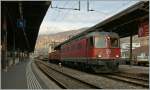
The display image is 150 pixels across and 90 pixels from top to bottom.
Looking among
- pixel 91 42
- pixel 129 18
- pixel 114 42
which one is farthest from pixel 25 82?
pixel 129 18

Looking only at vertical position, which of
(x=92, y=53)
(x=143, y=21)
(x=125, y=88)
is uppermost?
(x=143, y=21)

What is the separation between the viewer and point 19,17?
38.5 metres

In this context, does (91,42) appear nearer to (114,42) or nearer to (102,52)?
(102,52)

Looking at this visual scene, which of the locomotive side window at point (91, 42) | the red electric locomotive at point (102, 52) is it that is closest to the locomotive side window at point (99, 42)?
the red electric locomotive at point (102, 52)

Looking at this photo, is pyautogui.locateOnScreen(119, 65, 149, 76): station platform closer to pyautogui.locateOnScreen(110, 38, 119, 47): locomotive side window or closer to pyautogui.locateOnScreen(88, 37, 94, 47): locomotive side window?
pyautogui.locateOnScreen(110, 38, 119, 47): locomotive side window

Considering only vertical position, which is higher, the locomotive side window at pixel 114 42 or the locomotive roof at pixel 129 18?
the locomotive roof at pixel 129 18

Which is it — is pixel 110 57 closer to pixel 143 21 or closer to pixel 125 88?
pixel 143 21

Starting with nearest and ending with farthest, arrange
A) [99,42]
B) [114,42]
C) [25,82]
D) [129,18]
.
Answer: [25,82] → [99,42] → [114,42] → [129,18]

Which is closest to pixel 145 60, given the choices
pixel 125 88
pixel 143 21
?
pixel 143 21

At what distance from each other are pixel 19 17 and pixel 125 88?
76.3 ft

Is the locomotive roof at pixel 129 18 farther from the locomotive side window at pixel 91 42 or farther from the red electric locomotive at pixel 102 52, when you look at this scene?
the locomotive side window at pixel 91 42

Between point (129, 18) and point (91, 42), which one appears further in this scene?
point (129, 18)

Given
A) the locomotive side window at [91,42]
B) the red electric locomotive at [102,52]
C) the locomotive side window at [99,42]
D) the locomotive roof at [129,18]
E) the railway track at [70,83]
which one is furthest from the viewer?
the locomotive side window at [91,42]

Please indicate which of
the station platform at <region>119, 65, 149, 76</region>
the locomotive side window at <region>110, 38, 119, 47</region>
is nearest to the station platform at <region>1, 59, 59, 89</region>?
the locomotive side window at <region>110, 38, 119, 47</region>
